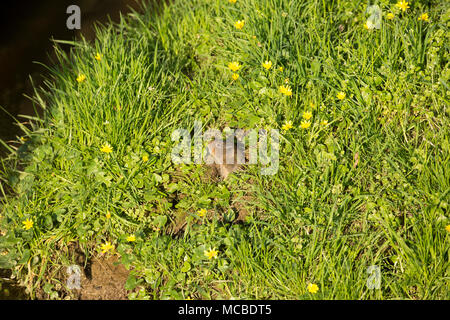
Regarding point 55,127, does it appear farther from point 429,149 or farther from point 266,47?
point 429,149

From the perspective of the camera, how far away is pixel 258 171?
257 centimetres

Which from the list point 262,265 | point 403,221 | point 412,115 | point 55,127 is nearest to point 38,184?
point 55,127

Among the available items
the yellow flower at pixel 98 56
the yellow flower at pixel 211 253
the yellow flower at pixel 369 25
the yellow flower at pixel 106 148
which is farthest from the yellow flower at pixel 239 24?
the yellow flower at pixel 211 253

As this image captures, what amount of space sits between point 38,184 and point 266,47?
157 cm

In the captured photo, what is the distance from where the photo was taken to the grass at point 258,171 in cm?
219

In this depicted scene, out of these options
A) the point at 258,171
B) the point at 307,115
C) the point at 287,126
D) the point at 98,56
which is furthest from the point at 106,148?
the point at 307,115

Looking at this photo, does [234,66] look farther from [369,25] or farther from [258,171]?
[369,25]

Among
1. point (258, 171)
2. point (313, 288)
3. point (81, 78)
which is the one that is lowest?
point (313, 288)

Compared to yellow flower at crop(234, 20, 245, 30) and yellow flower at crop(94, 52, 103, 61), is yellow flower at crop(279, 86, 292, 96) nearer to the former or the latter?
yellow flower at crop(234, 20, 245, 30)

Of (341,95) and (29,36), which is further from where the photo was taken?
(29,36)

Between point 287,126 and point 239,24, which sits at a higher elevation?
point 239,24

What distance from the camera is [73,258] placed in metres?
2.42

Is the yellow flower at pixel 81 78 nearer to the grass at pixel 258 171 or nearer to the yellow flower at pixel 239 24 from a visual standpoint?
the grass at pixel 258 171

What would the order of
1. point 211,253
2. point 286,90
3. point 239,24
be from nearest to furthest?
point 211,253, point 286,90, point 239,24
